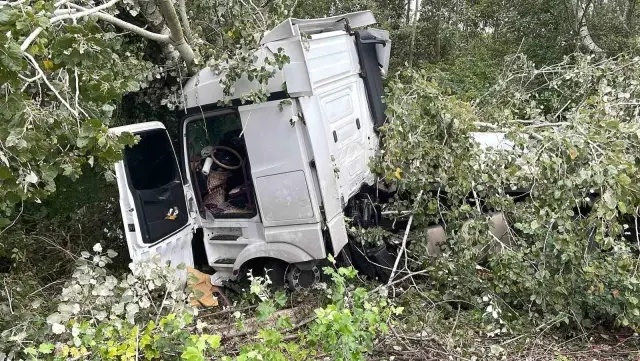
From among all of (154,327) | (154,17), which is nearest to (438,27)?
(154,17)

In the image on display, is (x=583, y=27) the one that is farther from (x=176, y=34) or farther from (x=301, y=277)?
(x=176, y=34)

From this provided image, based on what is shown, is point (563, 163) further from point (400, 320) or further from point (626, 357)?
point (400, 320)

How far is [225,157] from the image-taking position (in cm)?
526

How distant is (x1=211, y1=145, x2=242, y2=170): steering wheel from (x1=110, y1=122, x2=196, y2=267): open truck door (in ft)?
1.40

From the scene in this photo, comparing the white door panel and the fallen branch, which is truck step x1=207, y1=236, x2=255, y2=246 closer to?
the white door panel

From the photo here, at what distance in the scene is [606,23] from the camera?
1030cm

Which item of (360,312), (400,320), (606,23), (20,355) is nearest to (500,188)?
(400,320)

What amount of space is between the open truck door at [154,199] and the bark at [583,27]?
26.8 feet

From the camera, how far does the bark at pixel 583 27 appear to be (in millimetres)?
9648

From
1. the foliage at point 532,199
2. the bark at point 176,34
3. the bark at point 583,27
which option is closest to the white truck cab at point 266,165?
the bark at point 176,34

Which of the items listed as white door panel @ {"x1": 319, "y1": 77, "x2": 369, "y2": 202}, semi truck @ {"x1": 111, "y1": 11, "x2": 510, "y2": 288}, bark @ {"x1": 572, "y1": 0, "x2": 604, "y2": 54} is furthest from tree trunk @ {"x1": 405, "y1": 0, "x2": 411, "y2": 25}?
white door panel @ {"x1": 319, "y1": 77, "x2": 369, "y2": 202}

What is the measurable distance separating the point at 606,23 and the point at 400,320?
354 inches

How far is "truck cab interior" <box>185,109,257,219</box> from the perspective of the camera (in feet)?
16.7

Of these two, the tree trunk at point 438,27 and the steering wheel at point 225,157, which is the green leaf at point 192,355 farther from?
the tree trunk at point 438,27
